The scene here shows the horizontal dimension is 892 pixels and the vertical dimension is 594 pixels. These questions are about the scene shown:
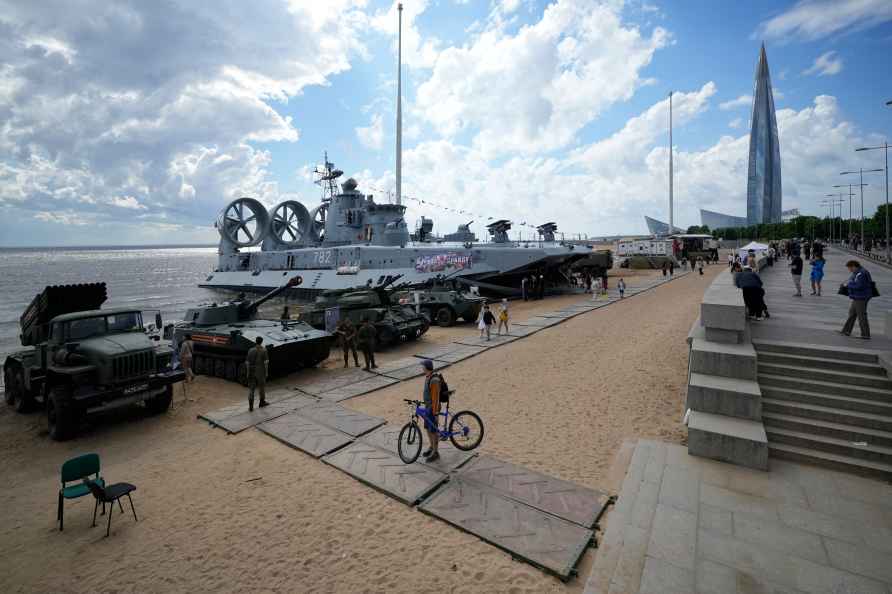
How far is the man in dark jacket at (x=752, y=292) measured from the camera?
30.8 feet

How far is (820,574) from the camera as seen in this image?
388cm

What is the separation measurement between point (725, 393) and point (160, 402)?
10605 mm

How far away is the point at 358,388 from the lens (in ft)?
33.6

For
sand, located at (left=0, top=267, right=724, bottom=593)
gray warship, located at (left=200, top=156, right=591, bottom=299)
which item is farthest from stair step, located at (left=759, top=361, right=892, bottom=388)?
gray warship, located at (left=200, top=156, right=591, bottom=299)

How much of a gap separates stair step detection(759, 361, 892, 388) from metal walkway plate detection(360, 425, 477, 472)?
5084 millimetres

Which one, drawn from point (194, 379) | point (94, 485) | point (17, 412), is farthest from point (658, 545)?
point (17, 412)

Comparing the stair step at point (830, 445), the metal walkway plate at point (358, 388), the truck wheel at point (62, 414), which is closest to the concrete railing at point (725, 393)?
the stair step at point (830, 445)

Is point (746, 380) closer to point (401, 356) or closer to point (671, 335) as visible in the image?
point (671, 335)

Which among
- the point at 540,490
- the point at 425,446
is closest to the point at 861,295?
the point at 540,490

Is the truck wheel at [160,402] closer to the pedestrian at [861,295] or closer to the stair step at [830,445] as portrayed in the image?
the stair step at [830,445]

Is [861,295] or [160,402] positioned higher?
[861,295]

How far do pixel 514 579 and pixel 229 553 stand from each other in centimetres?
304

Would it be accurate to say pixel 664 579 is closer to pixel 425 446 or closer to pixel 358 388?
pixel 425 446

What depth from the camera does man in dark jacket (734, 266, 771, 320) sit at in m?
9.38
